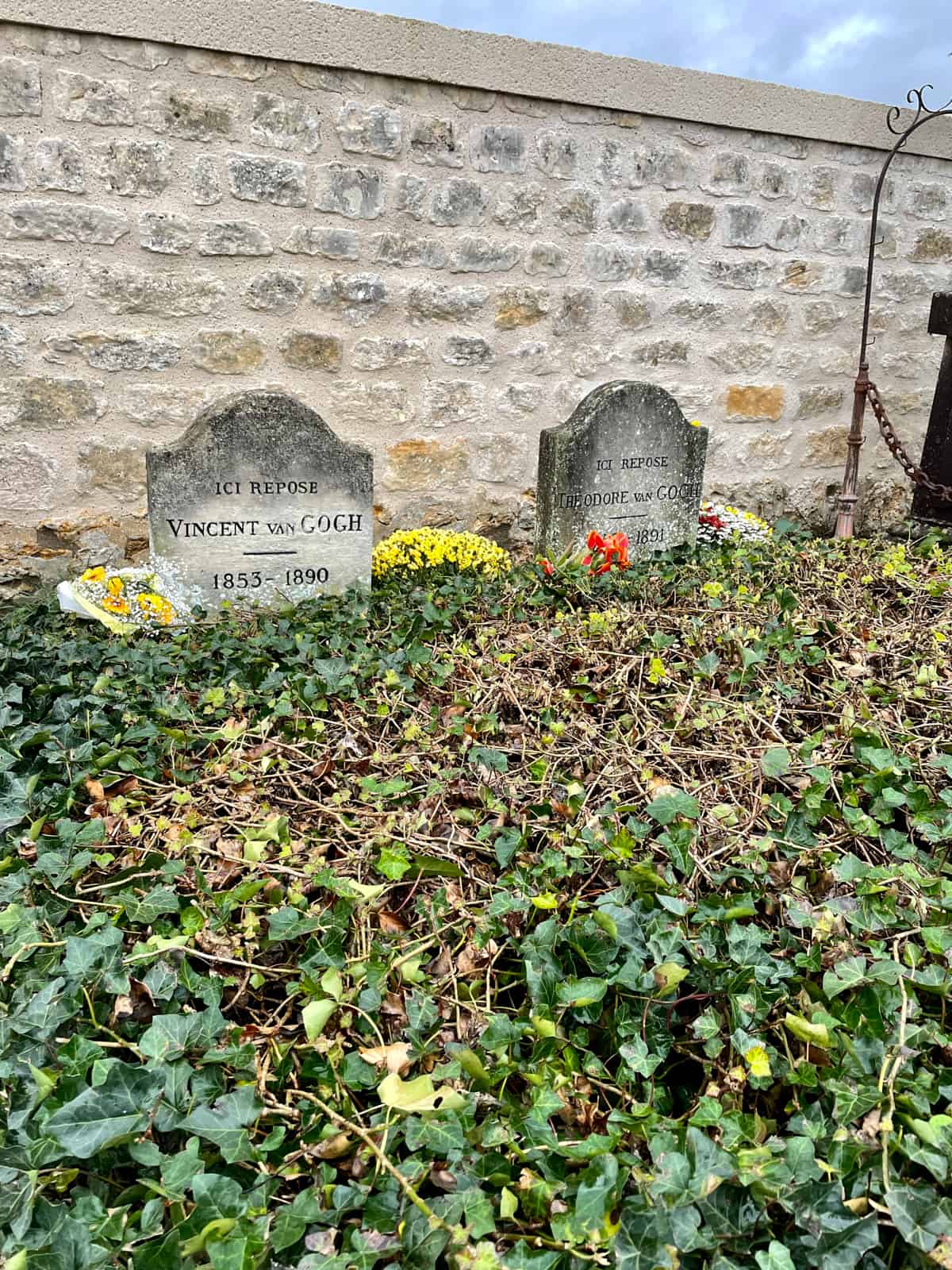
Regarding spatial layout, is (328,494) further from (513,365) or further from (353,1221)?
(353,1221)

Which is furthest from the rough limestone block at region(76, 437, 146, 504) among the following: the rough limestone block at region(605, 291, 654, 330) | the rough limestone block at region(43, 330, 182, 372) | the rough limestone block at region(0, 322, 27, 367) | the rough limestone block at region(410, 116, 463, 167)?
the rough limestone block at region(605, 291, 654, 330)

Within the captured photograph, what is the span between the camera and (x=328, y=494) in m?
4.13

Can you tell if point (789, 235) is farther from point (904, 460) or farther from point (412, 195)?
point (412, 195)

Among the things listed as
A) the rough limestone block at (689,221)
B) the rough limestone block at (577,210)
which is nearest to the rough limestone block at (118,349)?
the rough limestone block at (577,210)

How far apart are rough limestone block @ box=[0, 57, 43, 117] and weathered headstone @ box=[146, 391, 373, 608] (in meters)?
1.75

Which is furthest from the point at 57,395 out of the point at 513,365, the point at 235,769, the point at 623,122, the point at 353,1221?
the point at 353,1221

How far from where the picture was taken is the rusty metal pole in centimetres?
595

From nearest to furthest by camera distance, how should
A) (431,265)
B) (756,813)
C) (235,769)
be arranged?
(756,813), (235,769), (431,265)

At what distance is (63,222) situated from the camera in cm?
438

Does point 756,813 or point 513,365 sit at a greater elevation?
point 513,365

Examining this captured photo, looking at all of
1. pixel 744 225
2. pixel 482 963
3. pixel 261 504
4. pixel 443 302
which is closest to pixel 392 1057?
pixel 482 963

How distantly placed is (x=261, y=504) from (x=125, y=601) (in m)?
0.69

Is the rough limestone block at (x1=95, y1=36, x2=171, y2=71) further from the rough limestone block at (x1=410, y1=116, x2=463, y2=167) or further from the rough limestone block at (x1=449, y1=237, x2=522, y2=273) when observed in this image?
the rough limestone block at (x1=449, y1=237, x2=522, y2=273)

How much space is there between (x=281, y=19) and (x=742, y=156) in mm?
2830
